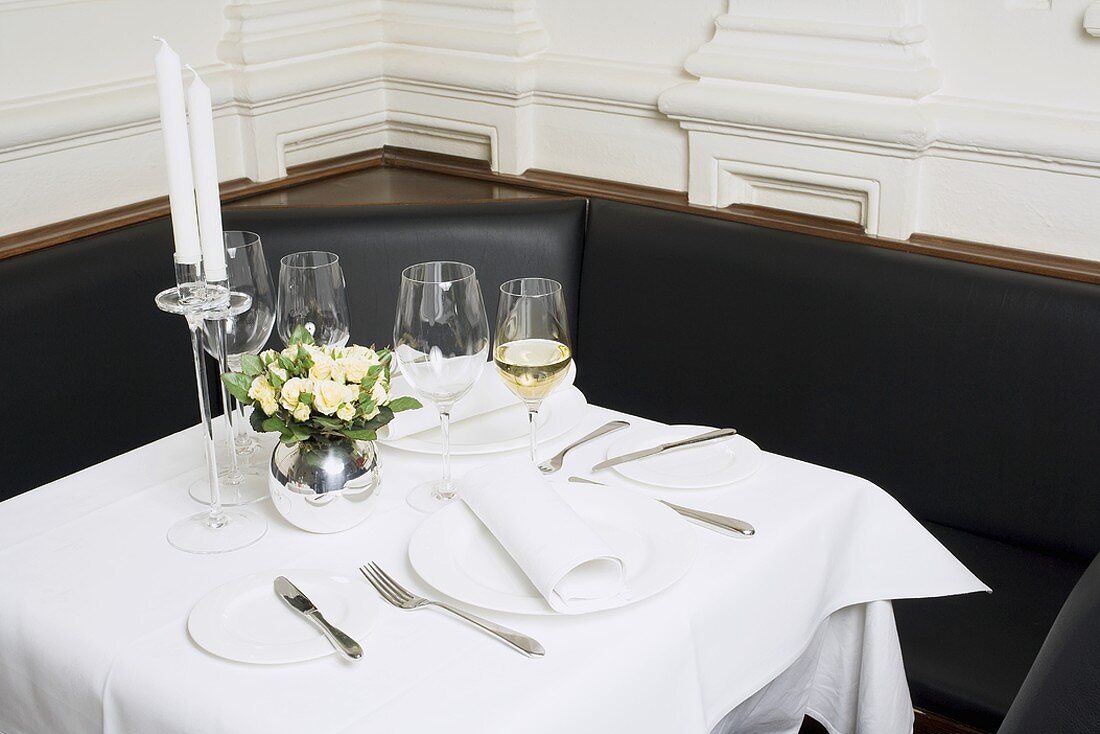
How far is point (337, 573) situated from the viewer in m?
1.24

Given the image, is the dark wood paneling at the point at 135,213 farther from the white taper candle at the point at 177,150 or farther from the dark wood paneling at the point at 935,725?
the dark wood paneling at the point at 935,725

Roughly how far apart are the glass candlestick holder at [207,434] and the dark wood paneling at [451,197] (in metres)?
1.04

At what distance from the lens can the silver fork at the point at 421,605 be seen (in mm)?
1095

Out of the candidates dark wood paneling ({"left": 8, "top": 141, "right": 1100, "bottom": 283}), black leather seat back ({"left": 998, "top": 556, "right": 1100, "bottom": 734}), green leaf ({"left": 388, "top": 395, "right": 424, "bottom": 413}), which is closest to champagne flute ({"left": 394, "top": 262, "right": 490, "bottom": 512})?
green leaf ({"left": 388, "top": 395, "right": 424, "bottom": 413})

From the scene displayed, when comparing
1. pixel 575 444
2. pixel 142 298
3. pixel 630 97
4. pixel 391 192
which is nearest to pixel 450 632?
pixel 575 444

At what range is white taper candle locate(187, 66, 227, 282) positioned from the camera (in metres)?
1.19

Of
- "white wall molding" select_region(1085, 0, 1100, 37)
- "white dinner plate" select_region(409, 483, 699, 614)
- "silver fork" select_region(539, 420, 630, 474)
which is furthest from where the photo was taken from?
"white wall molding" select_region(1085, 0, 1100, 37)

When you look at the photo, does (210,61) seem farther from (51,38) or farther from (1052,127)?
(1052,127)

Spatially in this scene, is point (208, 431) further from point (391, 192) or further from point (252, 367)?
point (391, 192)

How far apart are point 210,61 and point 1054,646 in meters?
2.08

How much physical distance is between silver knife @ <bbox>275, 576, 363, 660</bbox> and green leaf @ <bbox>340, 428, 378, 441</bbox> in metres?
0.16

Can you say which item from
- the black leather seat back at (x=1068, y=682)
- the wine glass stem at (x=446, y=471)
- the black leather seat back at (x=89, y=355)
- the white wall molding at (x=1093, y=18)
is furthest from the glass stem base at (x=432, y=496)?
the white wall molding at (x=1093, y=18)

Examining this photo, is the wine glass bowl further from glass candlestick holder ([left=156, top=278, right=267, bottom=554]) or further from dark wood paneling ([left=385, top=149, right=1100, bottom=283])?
dark wood paneling ([left=385, top=149, right=1100, bottom=283])

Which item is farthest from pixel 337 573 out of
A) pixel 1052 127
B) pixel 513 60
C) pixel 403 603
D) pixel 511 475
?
pixel 513 60
